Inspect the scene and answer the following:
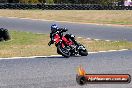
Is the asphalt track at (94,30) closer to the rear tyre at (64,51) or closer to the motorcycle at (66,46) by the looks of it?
the motorcycle at (66,46)

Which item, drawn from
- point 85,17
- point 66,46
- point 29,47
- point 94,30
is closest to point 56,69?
point 66,46

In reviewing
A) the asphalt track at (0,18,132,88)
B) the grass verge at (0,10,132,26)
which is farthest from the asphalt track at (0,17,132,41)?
the asphalt track at (0,18,132,88)

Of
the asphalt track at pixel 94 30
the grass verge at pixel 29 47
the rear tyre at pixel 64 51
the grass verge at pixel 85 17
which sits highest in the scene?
the rear tyre at pixel 64 51

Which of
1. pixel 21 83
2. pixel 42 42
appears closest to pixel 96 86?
pixel 21 83

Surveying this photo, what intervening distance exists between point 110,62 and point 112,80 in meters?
6.25

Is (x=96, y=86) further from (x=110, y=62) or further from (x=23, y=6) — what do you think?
(x=23, y=6)

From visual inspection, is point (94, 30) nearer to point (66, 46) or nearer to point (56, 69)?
point (66, 46)

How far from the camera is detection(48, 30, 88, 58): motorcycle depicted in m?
13.2

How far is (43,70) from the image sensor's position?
10766 mm

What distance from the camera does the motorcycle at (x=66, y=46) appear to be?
13.2m

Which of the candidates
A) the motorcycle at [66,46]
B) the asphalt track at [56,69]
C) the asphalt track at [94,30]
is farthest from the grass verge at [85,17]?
the asphalt track at [56,69]

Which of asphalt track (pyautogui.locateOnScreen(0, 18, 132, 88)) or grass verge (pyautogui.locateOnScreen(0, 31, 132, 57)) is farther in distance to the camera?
grass verge (pyautogui.locateOnScreen(0, 31, 132, 57))

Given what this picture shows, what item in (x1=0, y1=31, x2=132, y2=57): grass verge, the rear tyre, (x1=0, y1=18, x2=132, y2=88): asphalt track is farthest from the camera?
(x1=0, y1=31, x2=132, y2=57): grass verge

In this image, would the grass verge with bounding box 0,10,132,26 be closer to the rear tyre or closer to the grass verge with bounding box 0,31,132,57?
the grass verge with bounding box 0,31,132,57
